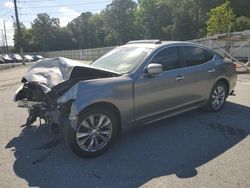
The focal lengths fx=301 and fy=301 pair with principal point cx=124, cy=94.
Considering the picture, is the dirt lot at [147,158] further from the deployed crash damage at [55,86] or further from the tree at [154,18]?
the tree at [154,18]

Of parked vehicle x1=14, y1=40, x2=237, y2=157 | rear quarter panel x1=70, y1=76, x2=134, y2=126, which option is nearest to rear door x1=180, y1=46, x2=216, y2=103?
parked vehicle x1=14, y1=40, x2=237, y2=157

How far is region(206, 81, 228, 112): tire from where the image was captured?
6562mm

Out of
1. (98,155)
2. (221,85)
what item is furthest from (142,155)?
(221,85)

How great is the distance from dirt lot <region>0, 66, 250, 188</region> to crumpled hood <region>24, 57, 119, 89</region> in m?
1.10

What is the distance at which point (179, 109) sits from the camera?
5738mm

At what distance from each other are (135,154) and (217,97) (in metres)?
2.93

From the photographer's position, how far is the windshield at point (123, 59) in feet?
17.1

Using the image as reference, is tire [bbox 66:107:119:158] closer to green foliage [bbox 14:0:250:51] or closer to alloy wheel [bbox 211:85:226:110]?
alloy wheel [bbox 211:85:226:110]

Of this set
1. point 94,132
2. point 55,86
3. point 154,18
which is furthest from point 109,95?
point 154,18

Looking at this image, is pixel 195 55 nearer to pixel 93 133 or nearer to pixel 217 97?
pixel 217 97

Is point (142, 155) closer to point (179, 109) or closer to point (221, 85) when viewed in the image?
point (179, 109)

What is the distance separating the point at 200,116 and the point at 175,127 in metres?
0.95

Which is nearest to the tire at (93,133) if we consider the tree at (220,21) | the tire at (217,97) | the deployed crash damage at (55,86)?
the deployed crash damage at (55,86)

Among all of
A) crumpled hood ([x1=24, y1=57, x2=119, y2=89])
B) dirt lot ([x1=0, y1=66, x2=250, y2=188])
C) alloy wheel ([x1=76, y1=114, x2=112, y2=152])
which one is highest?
crumpled hood ([x1=24, y1=57, x2=119, y2=89])
